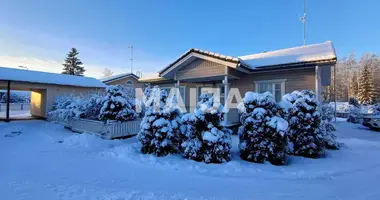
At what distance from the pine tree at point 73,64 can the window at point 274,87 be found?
4056 cm

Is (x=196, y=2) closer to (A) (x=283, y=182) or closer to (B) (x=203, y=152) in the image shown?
(B) (x=203, y=152)

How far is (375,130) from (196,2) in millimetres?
16344

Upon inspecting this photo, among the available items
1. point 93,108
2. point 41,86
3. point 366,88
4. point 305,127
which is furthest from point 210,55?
point 366,88

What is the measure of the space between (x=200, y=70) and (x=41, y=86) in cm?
1405

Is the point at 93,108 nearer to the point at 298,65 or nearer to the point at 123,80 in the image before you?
the point at 298,65

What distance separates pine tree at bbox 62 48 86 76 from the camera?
127 ft

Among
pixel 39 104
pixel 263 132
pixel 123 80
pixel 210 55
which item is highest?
pixel 123 80

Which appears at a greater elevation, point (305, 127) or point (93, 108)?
point (93, 108)

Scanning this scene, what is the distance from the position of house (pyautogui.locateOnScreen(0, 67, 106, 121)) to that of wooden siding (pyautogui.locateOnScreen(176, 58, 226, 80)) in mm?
10181

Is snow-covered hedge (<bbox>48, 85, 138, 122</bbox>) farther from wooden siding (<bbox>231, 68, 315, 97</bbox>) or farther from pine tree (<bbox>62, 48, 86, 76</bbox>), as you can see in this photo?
pine tree (<bbox>62, 48, 86, 76</bbox>)

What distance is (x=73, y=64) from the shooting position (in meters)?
39.2

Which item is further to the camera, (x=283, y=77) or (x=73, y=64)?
(x=73, y=64)

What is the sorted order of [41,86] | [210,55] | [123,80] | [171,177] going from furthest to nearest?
[123,80]
[41,86]
[210,55]
[171,177]

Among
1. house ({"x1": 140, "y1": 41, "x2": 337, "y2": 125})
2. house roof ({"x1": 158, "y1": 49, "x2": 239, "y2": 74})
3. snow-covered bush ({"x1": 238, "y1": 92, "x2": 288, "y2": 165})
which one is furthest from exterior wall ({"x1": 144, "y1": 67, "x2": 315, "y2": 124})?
snow-covered bush ({"x1": 238, "y1": 92, "x2": 288, "y2": 165})
